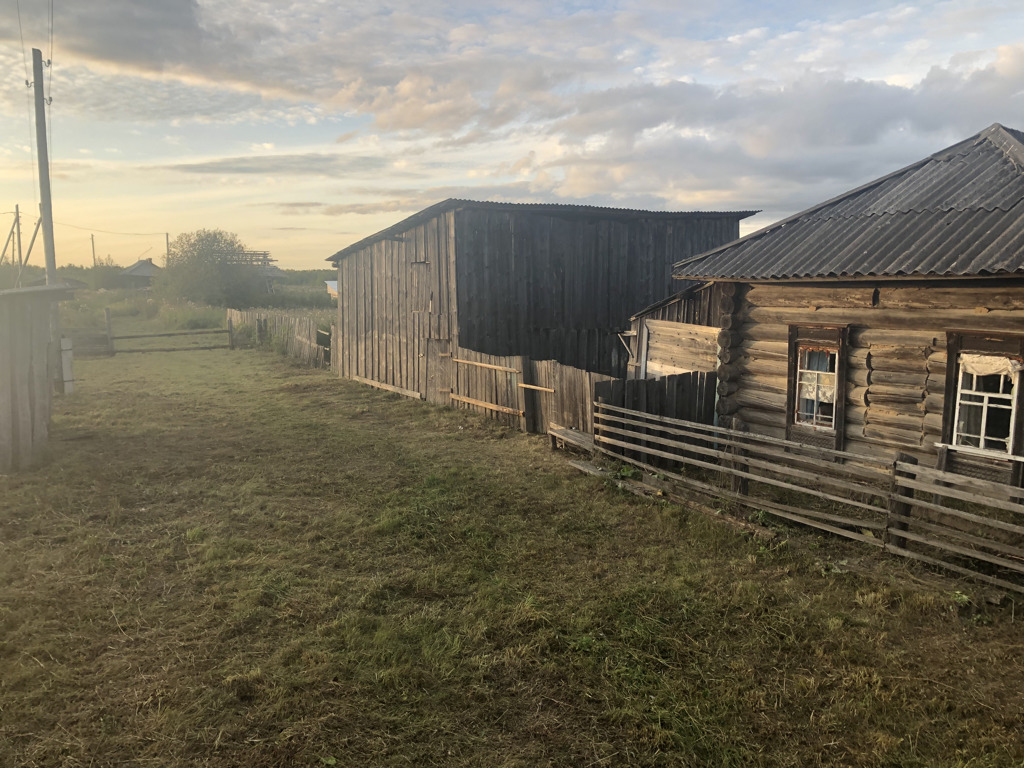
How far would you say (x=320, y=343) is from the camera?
90.5 ft

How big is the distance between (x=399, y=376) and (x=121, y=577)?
13021mm

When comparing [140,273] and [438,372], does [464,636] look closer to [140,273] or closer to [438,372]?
[438,372]

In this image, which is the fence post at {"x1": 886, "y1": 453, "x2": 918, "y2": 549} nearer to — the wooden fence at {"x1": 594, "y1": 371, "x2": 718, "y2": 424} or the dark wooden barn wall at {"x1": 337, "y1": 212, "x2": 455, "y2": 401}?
the wooden fence at {"x1": 594, "y1": 371, "x2": 718, "y2": 424}

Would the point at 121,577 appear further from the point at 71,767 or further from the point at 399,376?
the point at 399,376

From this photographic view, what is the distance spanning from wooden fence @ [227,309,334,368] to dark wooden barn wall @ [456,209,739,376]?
946 cm

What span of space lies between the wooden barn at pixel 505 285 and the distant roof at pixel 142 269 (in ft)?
213

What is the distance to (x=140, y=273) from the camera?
75.9 meters

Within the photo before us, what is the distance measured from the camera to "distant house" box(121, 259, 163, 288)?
75000 mm

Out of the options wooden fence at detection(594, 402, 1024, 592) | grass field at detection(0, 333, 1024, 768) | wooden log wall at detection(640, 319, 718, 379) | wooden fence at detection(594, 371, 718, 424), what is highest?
wooden log wall at detection(640, 319, 718, 379)

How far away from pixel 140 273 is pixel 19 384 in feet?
242

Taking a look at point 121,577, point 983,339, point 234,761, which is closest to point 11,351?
point 121,577

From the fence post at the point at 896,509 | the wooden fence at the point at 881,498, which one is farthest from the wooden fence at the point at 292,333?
the fence post at the point at 896,509

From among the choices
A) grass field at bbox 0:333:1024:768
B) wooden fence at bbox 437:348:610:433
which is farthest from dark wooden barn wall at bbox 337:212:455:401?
grass field at bbox 0:333:1024:768

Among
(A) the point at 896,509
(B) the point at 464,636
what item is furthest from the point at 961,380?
(B) the point at 464,636
